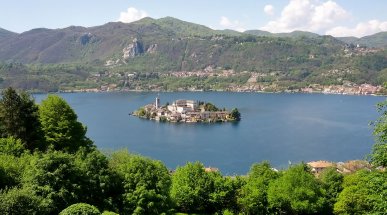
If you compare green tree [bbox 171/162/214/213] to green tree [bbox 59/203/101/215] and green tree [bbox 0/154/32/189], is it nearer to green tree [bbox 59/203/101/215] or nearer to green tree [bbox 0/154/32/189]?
green tree [bbox 0/154/32/189]

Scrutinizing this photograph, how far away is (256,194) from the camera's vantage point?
77.2 feet

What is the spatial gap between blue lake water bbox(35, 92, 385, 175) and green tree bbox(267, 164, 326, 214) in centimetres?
2943

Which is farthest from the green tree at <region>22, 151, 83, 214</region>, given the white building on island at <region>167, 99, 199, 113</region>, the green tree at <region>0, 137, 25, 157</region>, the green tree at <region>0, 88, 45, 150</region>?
the white building on island at <region>167, 99, 199, 113</region>

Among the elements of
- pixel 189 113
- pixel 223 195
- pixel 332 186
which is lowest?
pixel 189 113

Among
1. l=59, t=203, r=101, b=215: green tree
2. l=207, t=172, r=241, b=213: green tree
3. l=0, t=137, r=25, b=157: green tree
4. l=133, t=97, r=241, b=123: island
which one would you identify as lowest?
l=133, t=97, r=241, b=123: island

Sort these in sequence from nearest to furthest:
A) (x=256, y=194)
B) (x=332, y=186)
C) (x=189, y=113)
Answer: (x=256, y=194), (x=332, y=186), (x=189, y=113)

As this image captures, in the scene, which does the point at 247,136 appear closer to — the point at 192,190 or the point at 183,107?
the point at 183,107

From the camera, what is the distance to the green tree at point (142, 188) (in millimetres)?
17422

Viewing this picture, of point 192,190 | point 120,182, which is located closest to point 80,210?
point 120,182

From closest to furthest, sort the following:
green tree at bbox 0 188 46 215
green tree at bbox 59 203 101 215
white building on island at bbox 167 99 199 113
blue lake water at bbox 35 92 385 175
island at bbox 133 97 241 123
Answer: green tree at bbox 0 188 46 215 < green tree at bbox 59 203 101 215 < blue lake water at bbox 35 92 385 175 < island at bbox 133 97 241 123 < white building on island at bbox 167 99 199 113

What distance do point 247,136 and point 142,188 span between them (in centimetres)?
6066

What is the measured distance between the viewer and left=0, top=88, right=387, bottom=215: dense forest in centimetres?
1271

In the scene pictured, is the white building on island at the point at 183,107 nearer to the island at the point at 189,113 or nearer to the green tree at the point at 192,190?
the island at the point at 189,113

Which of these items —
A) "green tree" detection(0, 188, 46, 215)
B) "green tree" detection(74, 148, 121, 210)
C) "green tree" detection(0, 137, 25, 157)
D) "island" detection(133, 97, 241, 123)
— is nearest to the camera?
"green tree" detection(0, 188, 46, 215)
